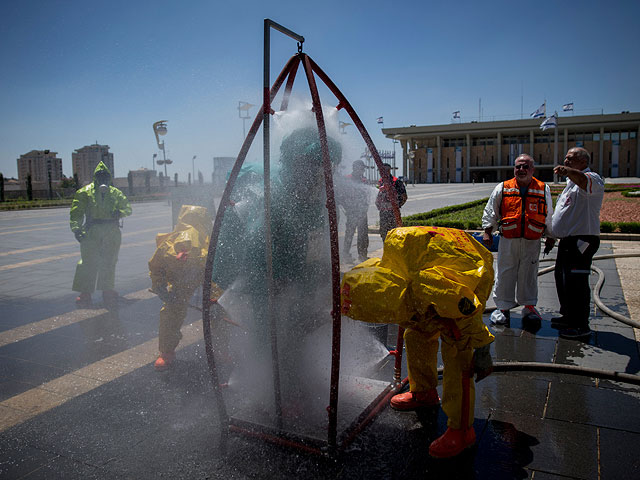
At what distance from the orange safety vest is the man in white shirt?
0.15 m

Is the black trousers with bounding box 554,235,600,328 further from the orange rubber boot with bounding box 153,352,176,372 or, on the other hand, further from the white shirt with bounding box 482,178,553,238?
the orange rubber boot with bounding box 153,352,176,372

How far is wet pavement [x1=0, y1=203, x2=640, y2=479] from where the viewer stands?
8.02ft

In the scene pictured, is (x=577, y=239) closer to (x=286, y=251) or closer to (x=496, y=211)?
(x=496, y=211)

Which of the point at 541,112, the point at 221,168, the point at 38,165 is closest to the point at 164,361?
the point at 221,168

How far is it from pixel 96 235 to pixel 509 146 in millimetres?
65904

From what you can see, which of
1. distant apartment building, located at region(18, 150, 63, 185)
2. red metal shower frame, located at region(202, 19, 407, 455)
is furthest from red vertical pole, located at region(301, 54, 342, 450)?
distant apartment building, located at region(18, 150, 63, 185)

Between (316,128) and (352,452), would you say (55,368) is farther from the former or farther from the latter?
(316,128)

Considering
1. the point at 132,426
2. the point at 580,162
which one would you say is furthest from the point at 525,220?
the point at 132,426

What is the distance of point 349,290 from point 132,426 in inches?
65.2

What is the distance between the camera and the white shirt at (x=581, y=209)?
13.9ft

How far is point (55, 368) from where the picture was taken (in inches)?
155

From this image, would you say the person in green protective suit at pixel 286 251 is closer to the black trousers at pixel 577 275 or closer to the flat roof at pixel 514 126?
the black trousers at pixel 577 275

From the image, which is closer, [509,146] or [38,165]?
[509,146]

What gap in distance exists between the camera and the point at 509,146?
64312 mm
